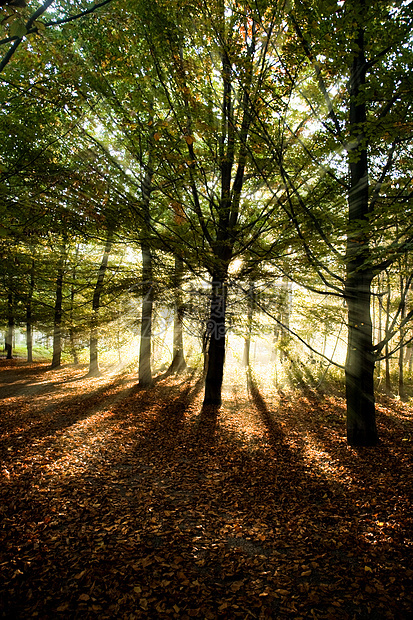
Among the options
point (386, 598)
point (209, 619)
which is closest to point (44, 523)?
point (209, 619)

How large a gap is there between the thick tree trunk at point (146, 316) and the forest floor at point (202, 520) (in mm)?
4173

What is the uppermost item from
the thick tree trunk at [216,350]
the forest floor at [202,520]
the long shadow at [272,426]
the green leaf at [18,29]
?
the green leaf at [18,29]

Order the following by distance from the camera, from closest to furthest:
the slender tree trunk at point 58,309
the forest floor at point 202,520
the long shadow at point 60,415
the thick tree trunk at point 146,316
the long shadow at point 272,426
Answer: the forest floor at point 202,520, the long shadow at point 272,426, the long shadow at point 60,415, the thick tree trunk at point 146,316, the slender tree trunk at point 58,309

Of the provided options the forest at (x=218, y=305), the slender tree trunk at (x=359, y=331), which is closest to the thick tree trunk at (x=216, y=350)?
the forest at (x=218, y=305)

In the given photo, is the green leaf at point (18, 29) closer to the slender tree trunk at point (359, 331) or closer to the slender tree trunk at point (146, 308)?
Result: the slender tree trunk at point (359, 331)

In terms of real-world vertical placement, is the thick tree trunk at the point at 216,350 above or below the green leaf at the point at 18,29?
below

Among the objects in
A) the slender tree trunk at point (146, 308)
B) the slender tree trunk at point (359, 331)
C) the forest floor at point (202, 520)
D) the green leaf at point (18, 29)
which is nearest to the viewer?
the green leaf at point (18, 29)

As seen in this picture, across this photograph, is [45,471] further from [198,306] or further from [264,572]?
[198,306]

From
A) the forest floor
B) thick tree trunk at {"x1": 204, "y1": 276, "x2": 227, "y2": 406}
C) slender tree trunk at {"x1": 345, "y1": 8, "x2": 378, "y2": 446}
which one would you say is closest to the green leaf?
the forest floor

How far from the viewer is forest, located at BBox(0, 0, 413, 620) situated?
10.6 feet

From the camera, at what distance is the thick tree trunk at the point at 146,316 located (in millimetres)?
9934

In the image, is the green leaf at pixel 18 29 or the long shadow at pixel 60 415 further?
the long shadow at pixel 60 415

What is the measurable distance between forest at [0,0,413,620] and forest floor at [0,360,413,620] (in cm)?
3

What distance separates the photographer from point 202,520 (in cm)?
430
